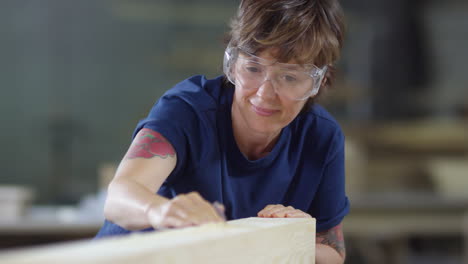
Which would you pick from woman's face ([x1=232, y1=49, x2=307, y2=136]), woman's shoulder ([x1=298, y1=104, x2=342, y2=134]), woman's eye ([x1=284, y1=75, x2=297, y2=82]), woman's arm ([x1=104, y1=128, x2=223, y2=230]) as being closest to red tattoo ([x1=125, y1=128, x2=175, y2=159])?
woman's arm ([x1=104, y1=128, x2=223, y2=230])

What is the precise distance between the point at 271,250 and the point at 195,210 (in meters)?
0.19

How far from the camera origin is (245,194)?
61.4 inches

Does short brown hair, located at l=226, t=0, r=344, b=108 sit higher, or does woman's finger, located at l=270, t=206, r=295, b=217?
short brown hair, located at l=226, t=0, r=344, b=108

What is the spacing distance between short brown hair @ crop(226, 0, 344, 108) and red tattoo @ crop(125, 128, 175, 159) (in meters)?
0.30

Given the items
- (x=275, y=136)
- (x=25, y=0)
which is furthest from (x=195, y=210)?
(x=25, y=0)

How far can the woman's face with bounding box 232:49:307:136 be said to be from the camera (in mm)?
1392

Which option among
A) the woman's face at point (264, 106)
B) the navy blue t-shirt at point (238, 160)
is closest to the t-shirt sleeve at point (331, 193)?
the navy blue t-shirt at point (238, 160)

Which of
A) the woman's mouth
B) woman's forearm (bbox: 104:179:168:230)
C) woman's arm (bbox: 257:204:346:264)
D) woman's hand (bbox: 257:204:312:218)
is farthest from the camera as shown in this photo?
woman's arm (bbox: 257:204:346:264)

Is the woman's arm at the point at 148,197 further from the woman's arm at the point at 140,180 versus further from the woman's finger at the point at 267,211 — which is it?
the woman's finger at the point at 267,211

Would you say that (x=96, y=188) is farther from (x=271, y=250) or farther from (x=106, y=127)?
(x=271, y=250)

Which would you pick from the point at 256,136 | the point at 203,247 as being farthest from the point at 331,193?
the point at 203,247

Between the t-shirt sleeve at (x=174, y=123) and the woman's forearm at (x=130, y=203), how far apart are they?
0.63ft

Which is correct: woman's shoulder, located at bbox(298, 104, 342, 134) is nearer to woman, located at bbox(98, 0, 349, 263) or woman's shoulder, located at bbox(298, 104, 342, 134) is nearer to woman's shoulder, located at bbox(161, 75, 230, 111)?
woman, located at bbox(98, 0, 349, 263)

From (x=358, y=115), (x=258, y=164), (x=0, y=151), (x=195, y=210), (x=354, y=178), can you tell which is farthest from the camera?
(x=358, y=115)
